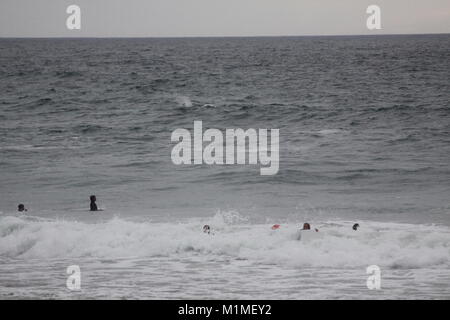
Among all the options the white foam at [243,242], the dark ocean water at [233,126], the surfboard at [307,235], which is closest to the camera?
the white foam at [243,242]

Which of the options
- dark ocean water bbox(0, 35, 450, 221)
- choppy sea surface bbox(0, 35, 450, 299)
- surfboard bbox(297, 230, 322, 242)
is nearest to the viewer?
A: choppy sea surface bbox(0, 35, 450, 299)

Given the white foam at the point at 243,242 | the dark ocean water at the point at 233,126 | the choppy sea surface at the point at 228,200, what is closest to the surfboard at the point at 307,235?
the white foam at the point at 243,242

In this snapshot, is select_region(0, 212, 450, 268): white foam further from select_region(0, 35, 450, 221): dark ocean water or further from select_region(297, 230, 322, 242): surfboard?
select_region(0, 35, 450, 221): dark ocean water

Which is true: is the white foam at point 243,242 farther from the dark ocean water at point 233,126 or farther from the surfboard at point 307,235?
the dark ocean water at point 233,126

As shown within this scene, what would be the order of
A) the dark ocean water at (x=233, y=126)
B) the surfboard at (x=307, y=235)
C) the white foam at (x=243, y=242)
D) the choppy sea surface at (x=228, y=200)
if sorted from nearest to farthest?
1. the choppy sea surface at (x=228, y=200)
2. the white foam at (x=243, y=242)
3. the surfboard at (x=307, y=235)
4. the dark ocean water at (x=233, y=126)

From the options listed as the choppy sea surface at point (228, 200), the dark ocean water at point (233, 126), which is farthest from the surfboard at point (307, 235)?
the dark ocean water at point (233, 126)

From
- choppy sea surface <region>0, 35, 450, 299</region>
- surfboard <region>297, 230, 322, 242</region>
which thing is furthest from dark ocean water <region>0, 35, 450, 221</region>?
surfboard <region>297, 230, 322, 242</region>

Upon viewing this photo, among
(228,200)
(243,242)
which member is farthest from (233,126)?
(243,242)

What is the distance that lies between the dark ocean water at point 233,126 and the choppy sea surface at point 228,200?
127 millimetres

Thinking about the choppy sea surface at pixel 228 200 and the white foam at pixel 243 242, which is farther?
the white foam at pixel 243 242

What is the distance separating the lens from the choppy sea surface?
548 inches

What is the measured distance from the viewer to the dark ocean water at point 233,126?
71.7 feet

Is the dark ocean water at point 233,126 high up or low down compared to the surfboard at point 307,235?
up

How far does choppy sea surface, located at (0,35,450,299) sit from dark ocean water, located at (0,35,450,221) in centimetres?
13
